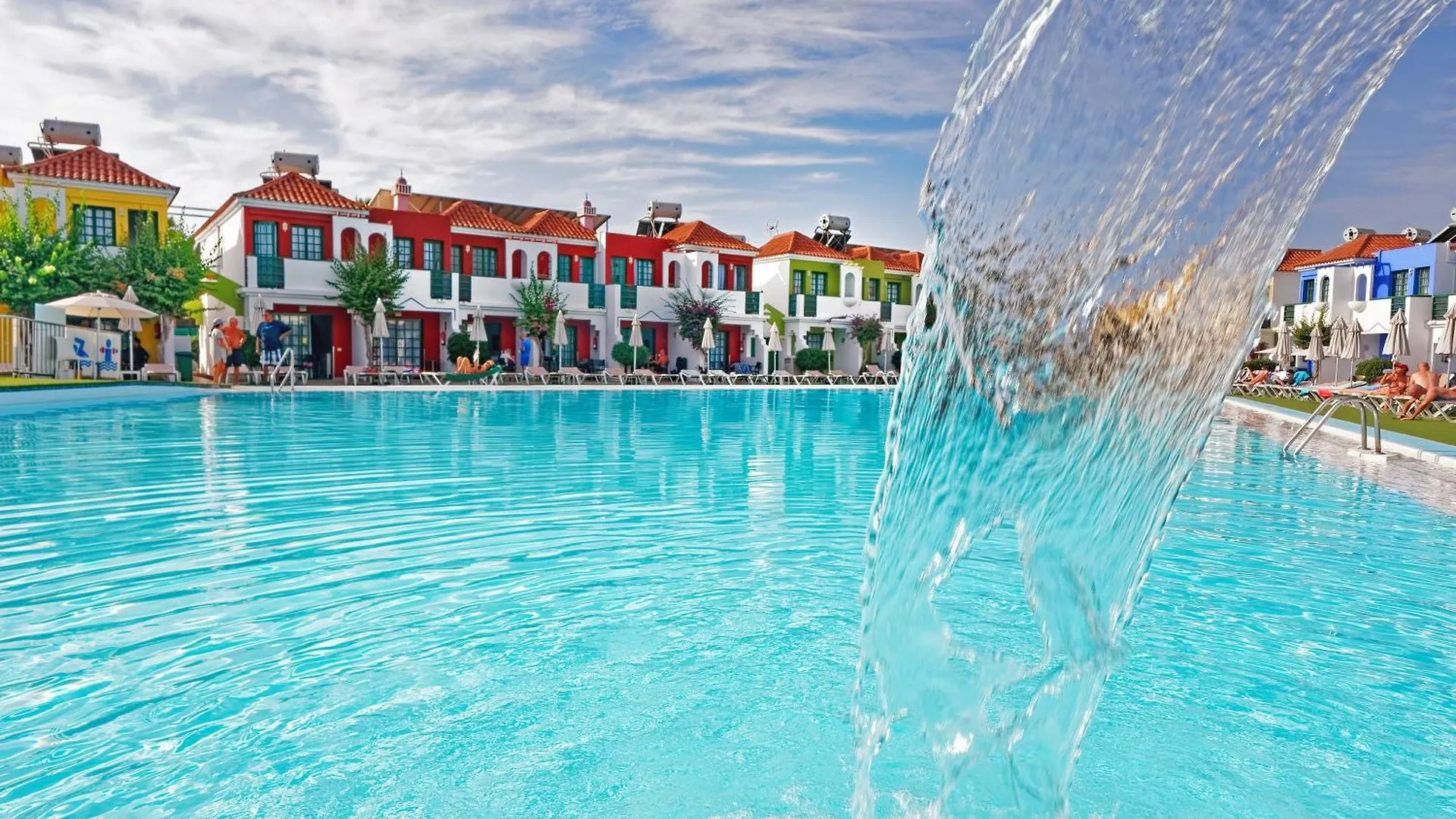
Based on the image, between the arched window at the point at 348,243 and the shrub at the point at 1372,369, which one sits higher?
the arched window at the point at 348,243

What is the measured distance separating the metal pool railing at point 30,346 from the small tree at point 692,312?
74.6 feet

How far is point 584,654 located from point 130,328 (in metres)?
26.8

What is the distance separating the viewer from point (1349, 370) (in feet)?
142

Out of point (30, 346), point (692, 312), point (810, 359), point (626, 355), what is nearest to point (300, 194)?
point (626, 355)

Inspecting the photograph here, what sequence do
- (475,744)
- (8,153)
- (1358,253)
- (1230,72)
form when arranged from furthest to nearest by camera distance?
(1358,253) → (8,153) → (475,744) → (1230,72)

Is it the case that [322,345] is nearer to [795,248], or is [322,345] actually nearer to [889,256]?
[795,248]

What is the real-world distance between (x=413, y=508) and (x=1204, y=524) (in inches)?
259

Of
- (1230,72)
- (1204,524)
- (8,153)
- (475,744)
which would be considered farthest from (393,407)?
(8,153)

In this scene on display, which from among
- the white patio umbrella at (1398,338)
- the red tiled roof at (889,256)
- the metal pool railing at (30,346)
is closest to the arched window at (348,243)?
the metal pool railing at (30,346)

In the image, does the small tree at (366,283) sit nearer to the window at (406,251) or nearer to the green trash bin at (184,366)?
the window at (406,251)

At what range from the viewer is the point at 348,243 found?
1332 inches

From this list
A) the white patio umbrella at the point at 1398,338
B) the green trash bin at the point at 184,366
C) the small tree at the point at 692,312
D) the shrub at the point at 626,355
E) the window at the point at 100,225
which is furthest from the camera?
the small tree at the point at 692,312

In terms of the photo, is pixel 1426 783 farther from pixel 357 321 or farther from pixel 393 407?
pixel 357 321

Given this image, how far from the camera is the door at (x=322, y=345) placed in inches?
1328
